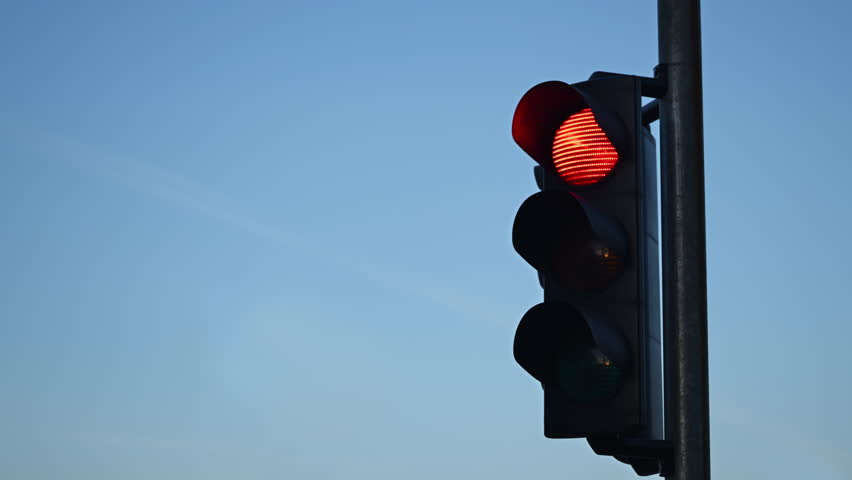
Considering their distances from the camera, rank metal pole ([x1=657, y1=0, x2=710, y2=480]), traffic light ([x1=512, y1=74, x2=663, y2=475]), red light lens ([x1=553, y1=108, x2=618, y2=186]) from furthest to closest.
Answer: red light lens ([x1=553, y1=108, x2=618, y2=186]), traffic light ([x1=512, y1=74, x2=663, y2=475]), metal pole ([x1=657, y1=0, x2=710, y2=480])

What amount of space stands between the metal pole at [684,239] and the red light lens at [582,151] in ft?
0.60

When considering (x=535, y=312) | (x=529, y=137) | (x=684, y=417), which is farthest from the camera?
(x=529, y=137)

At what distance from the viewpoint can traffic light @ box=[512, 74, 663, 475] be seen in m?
3.32

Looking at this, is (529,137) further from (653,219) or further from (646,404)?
(646,404)

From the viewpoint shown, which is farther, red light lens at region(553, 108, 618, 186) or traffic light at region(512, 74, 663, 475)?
red light lens at region(553, 108, 618, 186)

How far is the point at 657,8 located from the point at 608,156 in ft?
1.61

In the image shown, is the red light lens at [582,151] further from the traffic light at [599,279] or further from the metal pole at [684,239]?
the metal pole at [684,239]

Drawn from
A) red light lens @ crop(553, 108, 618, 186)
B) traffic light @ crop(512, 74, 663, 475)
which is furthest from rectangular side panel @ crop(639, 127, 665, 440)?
red light lens @ crop(553, 108, 618, 186)

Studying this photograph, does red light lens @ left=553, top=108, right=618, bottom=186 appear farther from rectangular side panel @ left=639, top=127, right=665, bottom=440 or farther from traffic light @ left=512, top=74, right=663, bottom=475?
rectangular side panel @ left=639, top=127, right=665, bottom=440

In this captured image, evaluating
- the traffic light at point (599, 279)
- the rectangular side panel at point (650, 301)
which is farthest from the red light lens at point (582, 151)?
the rectangular side panel at point (650, 301)

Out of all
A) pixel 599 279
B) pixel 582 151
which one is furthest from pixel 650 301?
pixel 582 151

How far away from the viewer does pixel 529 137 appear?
3.69 metres

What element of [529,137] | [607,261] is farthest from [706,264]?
[529,137]

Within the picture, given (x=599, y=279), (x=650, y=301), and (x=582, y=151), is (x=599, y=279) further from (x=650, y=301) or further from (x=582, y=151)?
(x=582, y=151)
